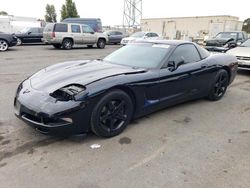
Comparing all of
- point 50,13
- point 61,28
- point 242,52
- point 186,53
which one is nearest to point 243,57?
point 242,52

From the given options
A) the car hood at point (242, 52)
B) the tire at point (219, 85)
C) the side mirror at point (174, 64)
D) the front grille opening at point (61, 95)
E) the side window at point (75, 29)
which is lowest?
the tire at point (219, 85)

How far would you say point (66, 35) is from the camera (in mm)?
16016

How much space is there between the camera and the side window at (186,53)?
14.5ft

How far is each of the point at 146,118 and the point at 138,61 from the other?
39.3 inches

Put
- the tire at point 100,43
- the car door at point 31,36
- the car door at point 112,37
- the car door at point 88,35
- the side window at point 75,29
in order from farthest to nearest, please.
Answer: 1. the car door at point 112,37
2. the car door at point 31,36
3. the tire at point 100,43
4. the car door at point 88,35
5. the side window at point 75,29

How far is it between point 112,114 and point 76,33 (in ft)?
45.7

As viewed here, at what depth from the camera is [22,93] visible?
3.49m

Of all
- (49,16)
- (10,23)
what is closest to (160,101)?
(10,23)

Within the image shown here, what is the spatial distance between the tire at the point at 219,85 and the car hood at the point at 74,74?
216cm

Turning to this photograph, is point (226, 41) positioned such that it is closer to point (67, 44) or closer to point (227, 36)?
point (227, 36)

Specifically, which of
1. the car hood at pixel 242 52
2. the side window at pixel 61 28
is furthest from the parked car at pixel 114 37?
the car hood at pixel 242 52

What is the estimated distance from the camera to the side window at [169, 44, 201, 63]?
14.5ft

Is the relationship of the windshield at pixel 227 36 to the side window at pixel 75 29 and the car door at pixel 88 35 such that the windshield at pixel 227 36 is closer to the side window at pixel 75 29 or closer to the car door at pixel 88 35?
the car door at pixel 88 35

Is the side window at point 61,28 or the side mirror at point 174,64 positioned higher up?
the side window at point 61,28
